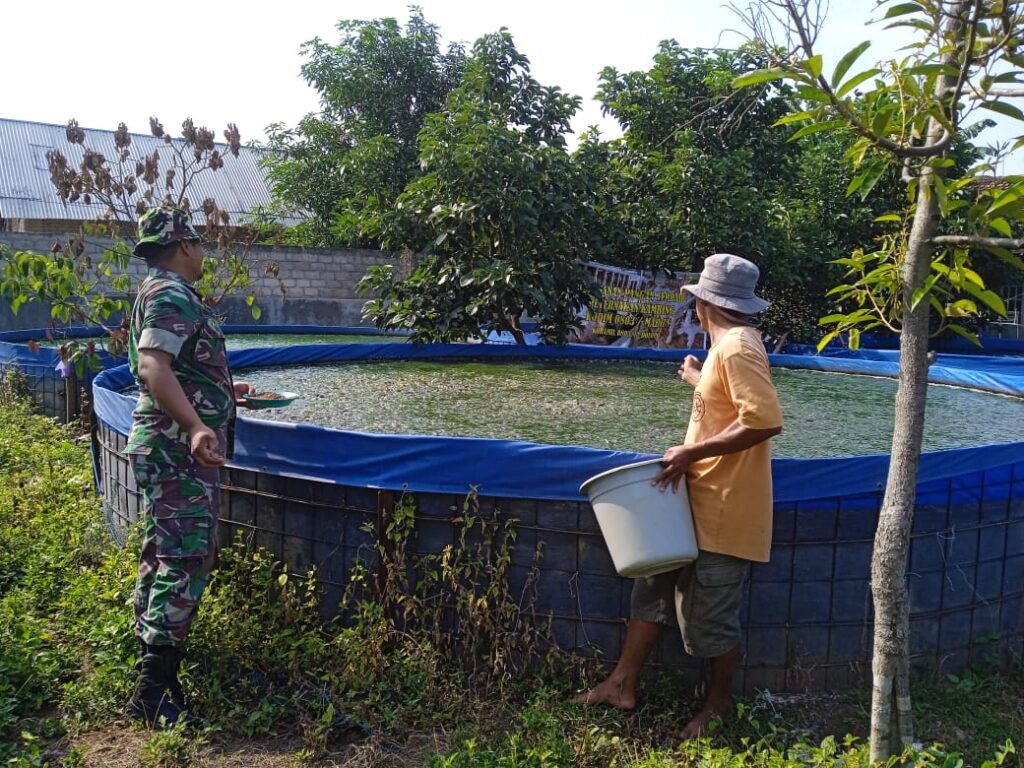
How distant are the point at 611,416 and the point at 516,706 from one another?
214 centimetres

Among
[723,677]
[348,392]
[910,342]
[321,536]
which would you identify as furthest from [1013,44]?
[348,392]

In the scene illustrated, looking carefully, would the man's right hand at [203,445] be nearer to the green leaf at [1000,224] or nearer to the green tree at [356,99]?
the green leaf at [1000,224]

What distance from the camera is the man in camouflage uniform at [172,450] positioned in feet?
8.29

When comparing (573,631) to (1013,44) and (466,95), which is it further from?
(466,95)

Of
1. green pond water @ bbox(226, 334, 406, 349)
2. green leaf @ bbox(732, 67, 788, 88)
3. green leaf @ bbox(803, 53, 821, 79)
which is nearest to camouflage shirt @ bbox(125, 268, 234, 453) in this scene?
green leaf @ bbox(732, 67, 788, 88)

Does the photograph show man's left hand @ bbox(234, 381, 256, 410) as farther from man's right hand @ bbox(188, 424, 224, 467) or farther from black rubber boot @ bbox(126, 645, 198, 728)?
black rubber boot @ bbox(126, 645, 198, 728)

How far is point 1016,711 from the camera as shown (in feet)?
9.04

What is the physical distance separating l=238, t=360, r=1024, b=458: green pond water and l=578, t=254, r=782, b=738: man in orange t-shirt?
1127 millimetres

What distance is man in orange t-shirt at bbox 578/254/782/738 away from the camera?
8.03 feet

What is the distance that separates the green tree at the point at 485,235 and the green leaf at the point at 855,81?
5.04 m

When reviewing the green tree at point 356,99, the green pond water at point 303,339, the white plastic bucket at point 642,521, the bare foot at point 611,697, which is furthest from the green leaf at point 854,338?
the green tree at point 356,99

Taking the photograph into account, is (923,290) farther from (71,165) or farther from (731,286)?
(71,165)

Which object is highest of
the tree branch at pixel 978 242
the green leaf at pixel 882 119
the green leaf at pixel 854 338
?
the green leaf at pixel 882 119

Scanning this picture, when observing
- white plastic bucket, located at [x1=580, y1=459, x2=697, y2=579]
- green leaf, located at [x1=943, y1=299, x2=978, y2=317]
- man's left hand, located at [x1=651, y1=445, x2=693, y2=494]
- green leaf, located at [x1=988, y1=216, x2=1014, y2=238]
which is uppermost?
green leaf, located at [x1=988, y1=216, x2=1014, y2=238]
